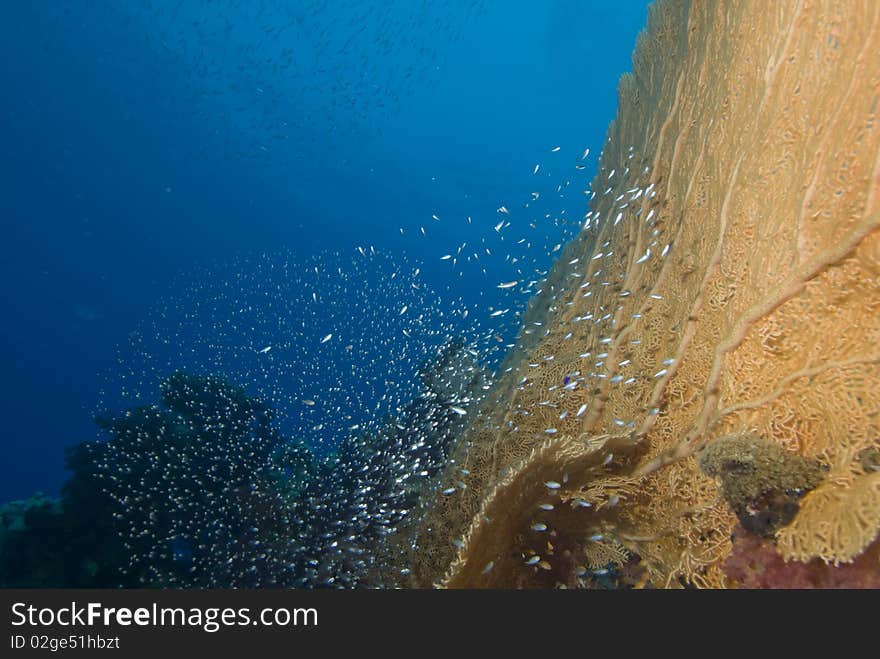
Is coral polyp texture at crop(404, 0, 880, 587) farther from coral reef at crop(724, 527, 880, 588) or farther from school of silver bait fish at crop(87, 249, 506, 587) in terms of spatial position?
school of silver bait fish at crop(87, 249, 506, 587)

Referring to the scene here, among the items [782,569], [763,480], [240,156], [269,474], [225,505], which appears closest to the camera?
[763,480]

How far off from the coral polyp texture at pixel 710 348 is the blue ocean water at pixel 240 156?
101 feet

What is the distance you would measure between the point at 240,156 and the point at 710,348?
6698 centimetres

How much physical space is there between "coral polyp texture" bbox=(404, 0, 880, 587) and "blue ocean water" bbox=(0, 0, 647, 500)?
101ft

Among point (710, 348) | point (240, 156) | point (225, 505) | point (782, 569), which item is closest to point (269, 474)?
point (225, 505)

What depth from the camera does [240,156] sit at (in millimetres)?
60344

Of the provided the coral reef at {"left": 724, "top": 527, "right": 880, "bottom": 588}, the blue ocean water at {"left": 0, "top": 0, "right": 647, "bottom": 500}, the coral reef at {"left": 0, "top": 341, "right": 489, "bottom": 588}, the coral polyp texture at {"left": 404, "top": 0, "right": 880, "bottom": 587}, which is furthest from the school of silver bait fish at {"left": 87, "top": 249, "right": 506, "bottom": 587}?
the blue ocean water at {"left": 0, "top": 0, "right": 647, "bottom": 500}

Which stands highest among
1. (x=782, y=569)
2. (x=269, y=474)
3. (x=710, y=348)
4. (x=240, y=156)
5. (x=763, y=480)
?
(x=240, y=156)

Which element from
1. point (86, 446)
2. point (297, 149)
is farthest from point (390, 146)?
point (86, 446)

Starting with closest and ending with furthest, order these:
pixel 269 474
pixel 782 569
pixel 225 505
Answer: pixel 782 569, pixel 225 505, pixel 269 474

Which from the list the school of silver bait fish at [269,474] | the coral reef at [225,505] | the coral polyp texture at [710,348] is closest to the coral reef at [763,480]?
the coral polyp texture at [710,348]

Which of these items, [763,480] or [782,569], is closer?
[763,480]

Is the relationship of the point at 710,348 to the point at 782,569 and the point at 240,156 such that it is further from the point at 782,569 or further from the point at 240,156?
the point at 240,156

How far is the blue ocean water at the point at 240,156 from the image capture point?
46.2 metres
